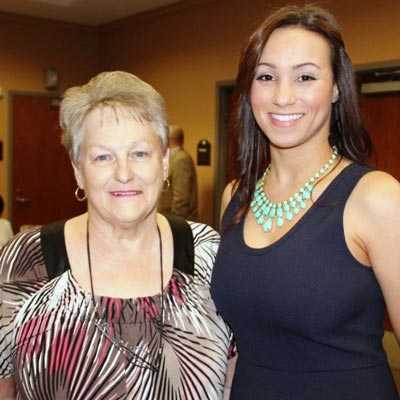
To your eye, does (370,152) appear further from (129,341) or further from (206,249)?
(129,341)

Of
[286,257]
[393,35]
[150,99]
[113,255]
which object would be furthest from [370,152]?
[393,35]

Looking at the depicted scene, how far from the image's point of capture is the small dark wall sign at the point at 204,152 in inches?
258

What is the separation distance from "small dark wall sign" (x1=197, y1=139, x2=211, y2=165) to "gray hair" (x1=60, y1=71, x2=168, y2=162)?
5.05 metres

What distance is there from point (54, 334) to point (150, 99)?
2.03 feet

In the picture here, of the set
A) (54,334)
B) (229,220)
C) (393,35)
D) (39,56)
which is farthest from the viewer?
(39,56)

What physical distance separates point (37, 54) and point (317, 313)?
22.7ft

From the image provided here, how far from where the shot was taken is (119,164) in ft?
4.80

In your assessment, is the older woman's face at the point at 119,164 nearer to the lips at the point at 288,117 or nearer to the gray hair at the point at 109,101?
the gray hair at the point at 109,101

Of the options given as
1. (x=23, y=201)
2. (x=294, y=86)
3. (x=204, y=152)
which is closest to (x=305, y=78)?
(x=294, y=86)

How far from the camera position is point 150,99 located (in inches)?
59.0

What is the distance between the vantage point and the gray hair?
1479 millimetres

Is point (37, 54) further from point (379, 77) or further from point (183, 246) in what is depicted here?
point (183, 246)

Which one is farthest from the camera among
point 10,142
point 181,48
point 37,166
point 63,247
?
point 37,166

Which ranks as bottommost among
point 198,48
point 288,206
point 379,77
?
point 288,206
